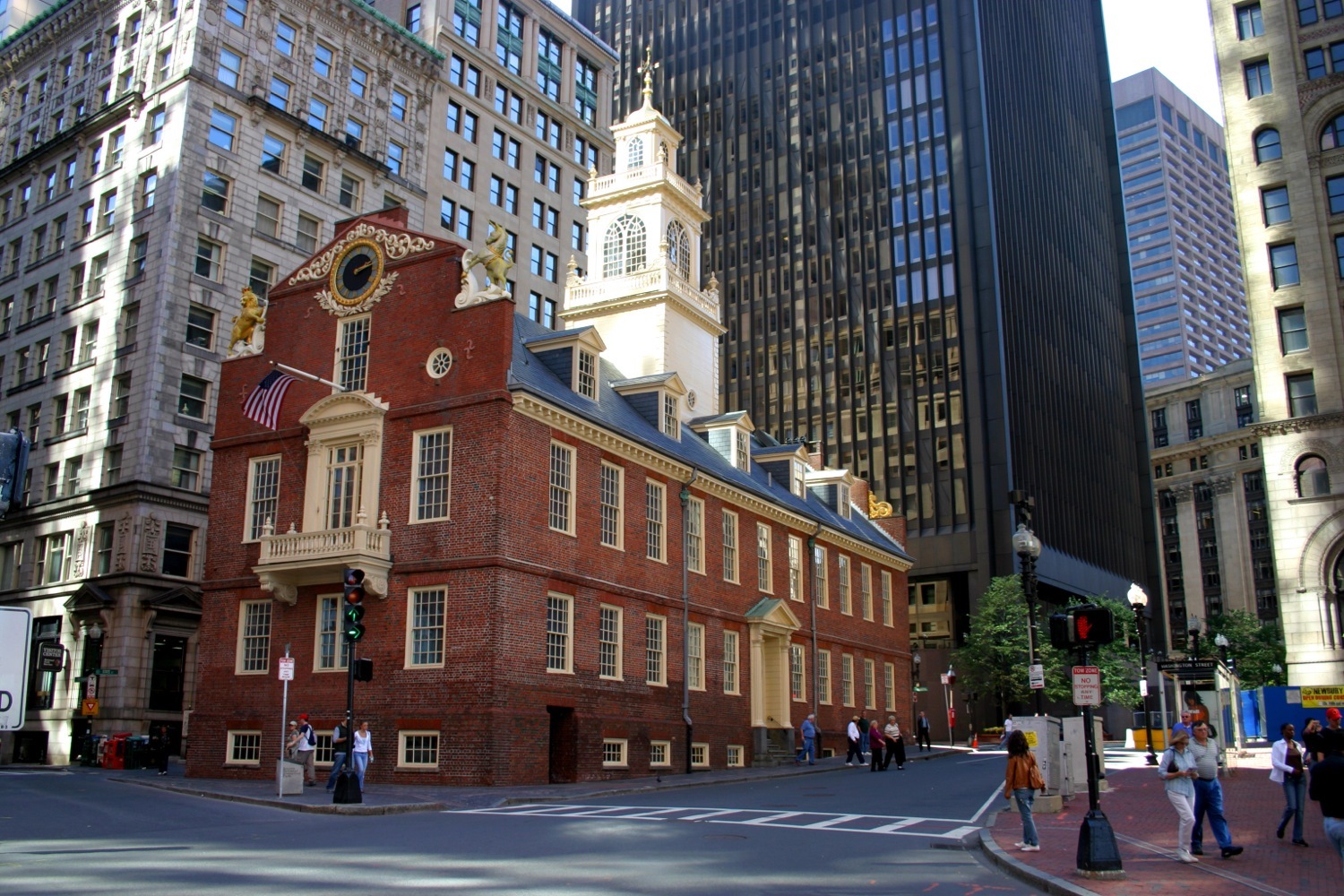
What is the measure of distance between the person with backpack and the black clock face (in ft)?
40.5

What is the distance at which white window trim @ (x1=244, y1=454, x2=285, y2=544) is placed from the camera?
33.8 m

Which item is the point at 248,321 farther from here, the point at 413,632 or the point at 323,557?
the point at 413,632

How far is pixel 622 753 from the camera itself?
109ft

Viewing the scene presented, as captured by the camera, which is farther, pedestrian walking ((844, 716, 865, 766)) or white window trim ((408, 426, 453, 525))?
pedestrian walking ((844, 716, 865, 766))

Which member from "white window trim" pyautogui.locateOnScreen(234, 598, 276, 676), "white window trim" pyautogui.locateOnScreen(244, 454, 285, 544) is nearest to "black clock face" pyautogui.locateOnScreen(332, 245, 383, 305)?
"white window trim" pyautogui.locateOnScreen(244, 454, 285, 544)

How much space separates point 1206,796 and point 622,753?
67.9 ft

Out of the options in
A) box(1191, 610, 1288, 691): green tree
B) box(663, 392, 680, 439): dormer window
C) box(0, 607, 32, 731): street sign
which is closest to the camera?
box(0, 607, 32, 731): street sign

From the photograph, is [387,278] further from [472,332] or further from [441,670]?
[441,670]

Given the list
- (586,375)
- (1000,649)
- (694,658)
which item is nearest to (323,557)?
(586,375)

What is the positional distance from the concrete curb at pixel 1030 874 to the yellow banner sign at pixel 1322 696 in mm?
31969

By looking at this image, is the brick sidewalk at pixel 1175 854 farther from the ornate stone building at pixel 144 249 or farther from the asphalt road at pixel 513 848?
the ornate stone building at pixel 144 249

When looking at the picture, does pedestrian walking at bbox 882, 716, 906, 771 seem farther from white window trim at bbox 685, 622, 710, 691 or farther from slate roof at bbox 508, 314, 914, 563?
slate roof at bbox 508, 314, 914, 563

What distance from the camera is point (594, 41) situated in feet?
256

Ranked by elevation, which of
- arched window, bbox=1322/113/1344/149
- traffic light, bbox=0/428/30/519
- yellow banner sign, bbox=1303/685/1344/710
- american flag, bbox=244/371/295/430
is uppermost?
arched window, bbox=1322/113/1344/149
